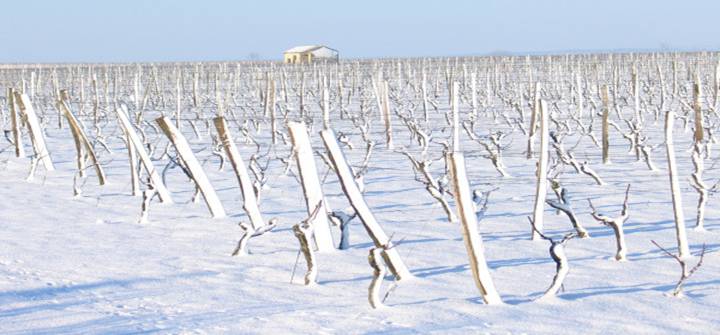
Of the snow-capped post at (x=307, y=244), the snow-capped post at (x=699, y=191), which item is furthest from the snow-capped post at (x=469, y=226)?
the snow-capped post at (x=699, y=191)

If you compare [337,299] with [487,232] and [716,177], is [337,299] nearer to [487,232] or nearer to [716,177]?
[487,232]

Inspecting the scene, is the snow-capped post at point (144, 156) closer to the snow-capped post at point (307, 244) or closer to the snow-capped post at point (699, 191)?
the snow-capped post at point (307, 244)

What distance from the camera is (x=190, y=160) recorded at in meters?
6.92

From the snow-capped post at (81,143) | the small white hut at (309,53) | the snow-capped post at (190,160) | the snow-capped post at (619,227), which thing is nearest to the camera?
the snow-capped post at (619,227)

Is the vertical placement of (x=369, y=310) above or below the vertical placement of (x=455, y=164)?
below

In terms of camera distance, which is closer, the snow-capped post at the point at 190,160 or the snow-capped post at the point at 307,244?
the snow-capped post at the point at 307,244

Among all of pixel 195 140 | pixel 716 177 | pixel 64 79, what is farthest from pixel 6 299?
pixel 64 79

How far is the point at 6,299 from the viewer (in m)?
4.48

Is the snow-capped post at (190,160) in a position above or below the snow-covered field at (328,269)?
above

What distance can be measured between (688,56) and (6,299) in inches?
1610

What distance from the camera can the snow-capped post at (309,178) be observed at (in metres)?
5.59

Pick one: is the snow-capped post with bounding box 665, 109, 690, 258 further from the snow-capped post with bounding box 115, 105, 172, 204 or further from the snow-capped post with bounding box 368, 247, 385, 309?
the snow-capped post with bounding box 115, 105, 172, 204

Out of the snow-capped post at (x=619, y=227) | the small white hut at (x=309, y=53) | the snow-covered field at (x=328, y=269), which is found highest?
the small white hut at (x=309, y=53)

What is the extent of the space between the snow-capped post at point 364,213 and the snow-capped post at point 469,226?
0.41m
